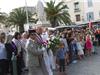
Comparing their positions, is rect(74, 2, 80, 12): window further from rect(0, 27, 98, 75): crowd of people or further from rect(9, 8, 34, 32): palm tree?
rect(0, 27, 98, 75): crowd of people

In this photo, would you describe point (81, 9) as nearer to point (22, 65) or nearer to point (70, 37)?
point (70, 37)

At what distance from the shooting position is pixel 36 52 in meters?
8.99

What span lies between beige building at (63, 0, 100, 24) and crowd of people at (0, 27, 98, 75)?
52.6 metres

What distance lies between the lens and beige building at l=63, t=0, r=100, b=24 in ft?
251

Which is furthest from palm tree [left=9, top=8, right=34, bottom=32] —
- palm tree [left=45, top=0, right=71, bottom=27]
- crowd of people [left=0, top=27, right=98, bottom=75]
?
crowd of people [left=0, top=27, right=98, bottom=75]

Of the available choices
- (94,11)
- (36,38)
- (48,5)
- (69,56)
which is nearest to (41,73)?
(36,38)

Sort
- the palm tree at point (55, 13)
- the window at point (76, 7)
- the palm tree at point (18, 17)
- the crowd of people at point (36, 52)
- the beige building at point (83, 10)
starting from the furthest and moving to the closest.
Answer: the window at point (76, 7), the beige building at point (83, 10), the palm tree at point (18, 17), the palm tree at point (55, 13), the crowd of people at point (36, 52)

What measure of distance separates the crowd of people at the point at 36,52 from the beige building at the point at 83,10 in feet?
173

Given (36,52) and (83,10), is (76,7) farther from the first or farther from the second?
(36,52)

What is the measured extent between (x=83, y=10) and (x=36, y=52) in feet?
235

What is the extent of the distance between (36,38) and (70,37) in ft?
34.2

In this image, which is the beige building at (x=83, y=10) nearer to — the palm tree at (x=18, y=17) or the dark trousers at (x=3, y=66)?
the palm tree at (x=18, y=17)

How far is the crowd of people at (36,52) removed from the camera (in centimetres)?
910

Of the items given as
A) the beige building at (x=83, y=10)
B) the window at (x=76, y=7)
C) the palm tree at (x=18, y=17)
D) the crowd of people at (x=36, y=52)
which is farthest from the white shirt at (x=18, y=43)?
the window at (x=76, y=7)
